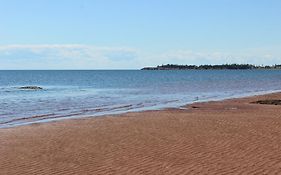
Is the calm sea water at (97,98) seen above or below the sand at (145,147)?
below

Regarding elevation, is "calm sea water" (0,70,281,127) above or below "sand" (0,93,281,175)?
below

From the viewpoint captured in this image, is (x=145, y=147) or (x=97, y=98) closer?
(x=145, y=147)

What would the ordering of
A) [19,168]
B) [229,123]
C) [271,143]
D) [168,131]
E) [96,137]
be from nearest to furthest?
[19,168] < [271,143] < [96,137] < [168,131] < [229,123]

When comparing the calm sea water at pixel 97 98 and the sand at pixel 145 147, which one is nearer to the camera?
the sand at pixel 145 147

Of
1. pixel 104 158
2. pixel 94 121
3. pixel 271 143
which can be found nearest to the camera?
pixel 104 158

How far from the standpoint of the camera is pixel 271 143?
12961 millimetres

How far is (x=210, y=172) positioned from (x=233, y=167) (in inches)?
28.0

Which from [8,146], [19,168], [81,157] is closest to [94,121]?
[8,146]

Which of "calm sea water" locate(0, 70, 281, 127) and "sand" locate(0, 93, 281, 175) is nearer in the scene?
"sand" locate(0, 93, 281, 175)

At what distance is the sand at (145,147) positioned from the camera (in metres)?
10.2

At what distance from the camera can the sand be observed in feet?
33.3

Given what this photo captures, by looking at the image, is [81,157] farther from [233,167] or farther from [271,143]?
[271,143]

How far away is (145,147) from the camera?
12742mm

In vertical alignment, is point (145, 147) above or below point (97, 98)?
above
